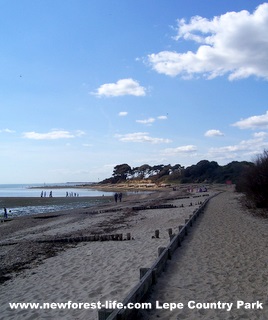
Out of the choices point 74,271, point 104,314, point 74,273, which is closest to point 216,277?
point 104,314

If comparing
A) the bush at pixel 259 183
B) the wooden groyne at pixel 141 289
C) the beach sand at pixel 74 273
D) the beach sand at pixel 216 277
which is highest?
the bush at pixel 259 183

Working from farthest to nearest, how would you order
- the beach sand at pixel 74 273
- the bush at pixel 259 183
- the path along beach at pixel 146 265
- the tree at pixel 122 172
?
the tree at pixel 122 172 → the bush at pixel 259 183 → the beach sand at pixel 74 273 → the path along beach at pixel 146 265

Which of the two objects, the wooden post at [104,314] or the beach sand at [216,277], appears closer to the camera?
the wooden post at [104,314]

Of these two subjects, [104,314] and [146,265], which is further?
[146,265]

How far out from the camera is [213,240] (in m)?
11.0

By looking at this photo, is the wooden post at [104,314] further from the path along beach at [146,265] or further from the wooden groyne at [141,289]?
→ the path along beach at [146,265]

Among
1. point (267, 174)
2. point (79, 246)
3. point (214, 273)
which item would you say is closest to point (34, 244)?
point (79, 246)

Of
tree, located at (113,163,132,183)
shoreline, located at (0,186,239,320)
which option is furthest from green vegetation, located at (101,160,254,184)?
shoreline, located at (0,186,239,320)

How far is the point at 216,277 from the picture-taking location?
6.80m

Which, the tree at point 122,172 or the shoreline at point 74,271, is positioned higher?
the tree at point 122,172

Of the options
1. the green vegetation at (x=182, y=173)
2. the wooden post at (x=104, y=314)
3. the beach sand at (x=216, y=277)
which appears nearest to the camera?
the wooden post at (x=104, y=314)

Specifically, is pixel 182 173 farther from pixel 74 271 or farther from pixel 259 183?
pixel 74 271

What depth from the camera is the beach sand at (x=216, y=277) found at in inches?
201

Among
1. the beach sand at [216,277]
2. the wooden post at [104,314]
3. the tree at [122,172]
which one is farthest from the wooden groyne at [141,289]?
the tree at [122,172]
